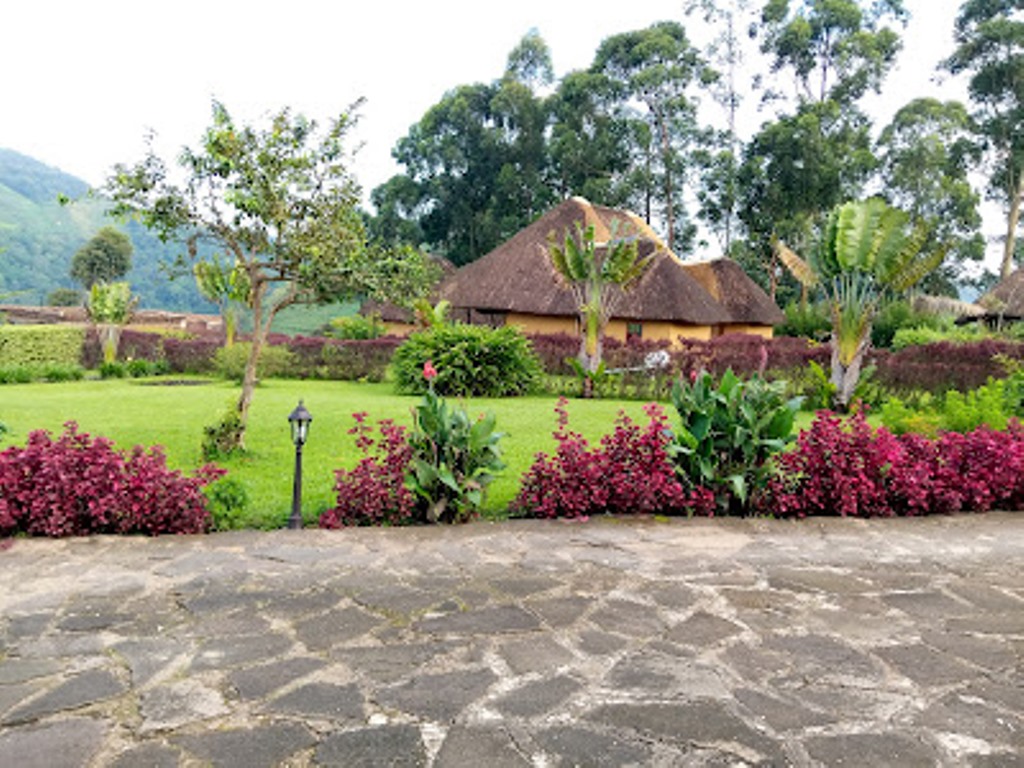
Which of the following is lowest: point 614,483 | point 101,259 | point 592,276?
point 614,483

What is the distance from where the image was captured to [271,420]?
33.3 feet

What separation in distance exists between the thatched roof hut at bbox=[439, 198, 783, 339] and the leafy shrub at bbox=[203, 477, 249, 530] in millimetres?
16698

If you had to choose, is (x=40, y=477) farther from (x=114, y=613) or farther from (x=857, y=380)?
(x=857, y=380)

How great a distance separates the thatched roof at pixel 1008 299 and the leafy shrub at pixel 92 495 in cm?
2750

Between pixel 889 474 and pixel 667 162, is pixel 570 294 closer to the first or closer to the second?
pixel 667 162

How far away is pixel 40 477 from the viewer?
15.7 ft

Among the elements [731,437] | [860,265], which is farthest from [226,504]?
[860,265]

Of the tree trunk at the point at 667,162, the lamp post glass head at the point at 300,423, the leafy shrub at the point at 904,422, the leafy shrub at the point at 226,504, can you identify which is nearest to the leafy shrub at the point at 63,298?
the tree trunk at the point at 667,162

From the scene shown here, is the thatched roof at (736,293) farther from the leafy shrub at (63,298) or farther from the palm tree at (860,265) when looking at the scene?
the leafy shrub at (63,298)

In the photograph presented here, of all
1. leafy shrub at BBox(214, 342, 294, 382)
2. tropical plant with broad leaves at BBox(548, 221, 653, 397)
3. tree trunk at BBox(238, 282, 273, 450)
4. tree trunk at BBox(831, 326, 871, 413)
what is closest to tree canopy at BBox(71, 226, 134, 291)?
leafy shrub at BBox(214, 342, 294, 382)

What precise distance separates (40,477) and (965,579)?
5.24 metres

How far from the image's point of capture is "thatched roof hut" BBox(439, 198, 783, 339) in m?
22.5

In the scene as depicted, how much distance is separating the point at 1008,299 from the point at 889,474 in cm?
2465

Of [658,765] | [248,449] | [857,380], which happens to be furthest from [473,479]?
[857,380]
